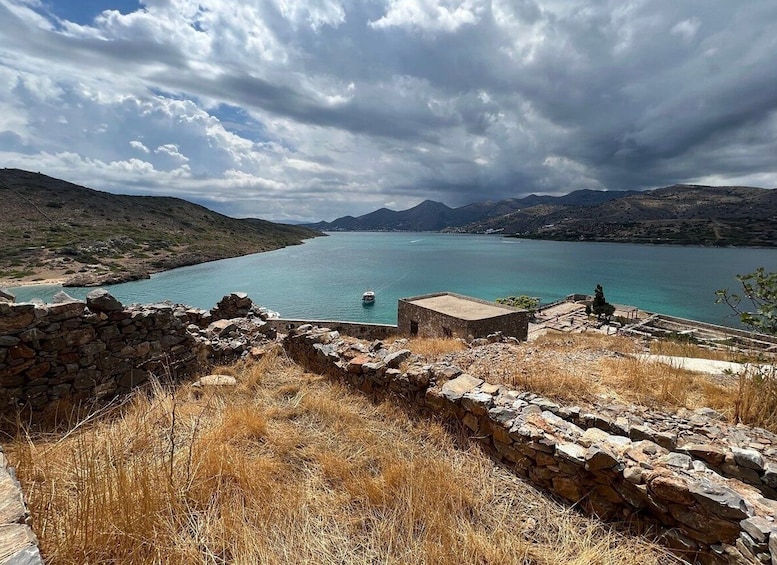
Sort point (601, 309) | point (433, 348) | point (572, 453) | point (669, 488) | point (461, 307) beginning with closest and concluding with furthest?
1. point (669, 488)
2. point (572, 453)
3. point (433, 348)
4. point (461, 307)
5. point (601, 309)

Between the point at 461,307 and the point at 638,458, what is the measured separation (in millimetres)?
15854

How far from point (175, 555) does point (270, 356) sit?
5.51 metres

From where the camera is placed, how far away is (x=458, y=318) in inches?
643

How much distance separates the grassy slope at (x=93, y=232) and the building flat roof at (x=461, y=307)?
57401 mm

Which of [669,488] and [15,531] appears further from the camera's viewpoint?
[669,488]

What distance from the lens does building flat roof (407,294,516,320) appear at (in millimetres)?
17002

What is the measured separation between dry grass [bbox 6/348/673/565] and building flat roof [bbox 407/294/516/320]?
42.9 feet

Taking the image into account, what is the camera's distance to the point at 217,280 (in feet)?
214

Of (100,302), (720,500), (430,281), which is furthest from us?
(430,281)

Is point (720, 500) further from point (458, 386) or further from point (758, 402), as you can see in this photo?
point (758, 402)

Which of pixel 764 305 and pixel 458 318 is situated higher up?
pixel 764 305

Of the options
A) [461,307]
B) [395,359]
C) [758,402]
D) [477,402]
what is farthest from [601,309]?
[477,402]

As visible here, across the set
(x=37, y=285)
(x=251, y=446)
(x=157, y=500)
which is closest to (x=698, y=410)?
(x=251, y=446)

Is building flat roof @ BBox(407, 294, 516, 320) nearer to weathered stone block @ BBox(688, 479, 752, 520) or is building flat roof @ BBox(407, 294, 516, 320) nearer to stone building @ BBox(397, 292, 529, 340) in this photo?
stone building @ BBox(397, 292, 529, 340)
